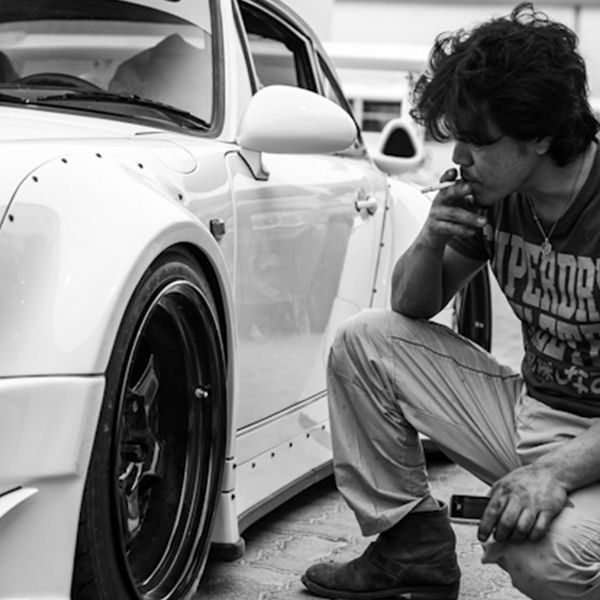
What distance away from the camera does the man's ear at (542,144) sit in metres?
3.00

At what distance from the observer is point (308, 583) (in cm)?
345

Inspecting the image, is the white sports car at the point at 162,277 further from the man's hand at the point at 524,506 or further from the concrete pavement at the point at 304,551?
the man's hand at the point at 524,506

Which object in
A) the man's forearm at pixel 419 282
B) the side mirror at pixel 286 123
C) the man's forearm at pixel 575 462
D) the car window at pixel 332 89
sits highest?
the side mirror at pixel 286 123

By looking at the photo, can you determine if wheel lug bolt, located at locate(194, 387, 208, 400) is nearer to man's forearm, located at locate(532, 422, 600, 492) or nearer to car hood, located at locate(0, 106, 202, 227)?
car hood, located at locate(0, 106, 202, 227)

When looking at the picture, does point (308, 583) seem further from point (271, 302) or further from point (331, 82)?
point (331, 82)

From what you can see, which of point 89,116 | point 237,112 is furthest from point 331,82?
point 89,116

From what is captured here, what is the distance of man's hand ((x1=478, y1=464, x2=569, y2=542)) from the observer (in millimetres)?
2785

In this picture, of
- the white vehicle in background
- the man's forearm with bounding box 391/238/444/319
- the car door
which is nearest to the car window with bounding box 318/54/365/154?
the car door

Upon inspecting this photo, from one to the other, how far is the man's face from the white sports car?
0.61 m

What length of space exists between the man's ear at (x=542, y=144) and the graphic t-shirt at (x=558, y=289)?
5.3 inches

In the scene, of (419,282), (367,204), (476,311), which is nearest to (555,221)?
(419,282)

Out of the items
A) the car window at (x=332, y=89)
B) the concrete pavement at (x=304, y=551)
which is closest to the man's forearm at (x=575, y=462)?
the concrete pavement at (x=304, y=551)

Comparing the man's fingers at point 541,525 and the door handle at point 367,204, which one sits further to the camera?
the door handle at point 367,204

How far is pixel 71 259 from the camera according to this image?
8.02 ft
